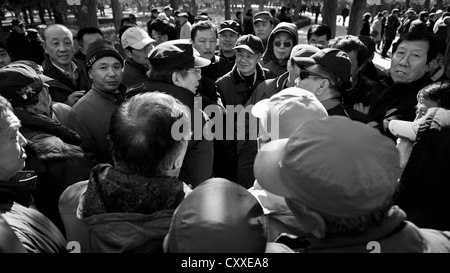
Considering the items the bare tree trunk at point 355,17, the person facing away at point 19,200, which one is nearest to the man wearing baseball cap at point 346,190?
the person facing away at point 19,200

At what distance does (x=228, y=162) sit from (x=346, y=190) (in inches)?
93.3

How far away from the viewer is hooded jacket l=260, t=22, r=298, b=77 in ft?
14.3

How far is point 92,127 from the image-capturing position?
2.54 meters

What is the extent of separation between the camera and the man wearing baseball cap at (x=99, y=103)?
99.8 inches

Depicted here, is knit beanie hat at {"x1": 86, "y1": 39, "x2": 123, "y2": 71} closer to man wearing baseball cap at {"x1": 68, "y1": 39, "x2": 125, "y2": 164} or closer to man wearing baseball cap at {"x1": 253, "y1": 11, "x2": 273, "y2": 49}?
man wearing baseball cap at {"x1": 68, "y1": 39, "x2": 125, "y2": 164}

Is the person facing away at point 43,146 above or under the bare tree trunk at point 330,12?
under

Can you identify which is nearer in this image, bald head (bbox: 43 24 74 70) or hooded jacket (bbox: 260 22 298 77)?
bald head (bbox: 43 24 74 70)

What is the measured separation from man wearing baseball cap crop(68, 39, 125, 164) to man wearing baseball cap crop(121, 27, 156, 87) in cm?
70

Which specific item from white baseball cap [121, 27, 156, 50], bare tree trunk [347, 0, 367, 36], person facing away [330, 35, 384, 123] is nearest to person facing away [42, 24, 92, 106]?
white baseball cap [121, 27, 156, 50]

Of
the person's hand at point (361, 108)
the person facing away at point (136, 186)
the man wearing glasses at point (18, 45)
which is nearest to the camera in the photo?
the person facing away at point (136, 186)

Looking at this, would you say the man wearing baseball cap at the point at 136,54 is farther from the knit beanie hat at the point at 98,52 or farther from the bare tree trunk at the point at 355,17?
the bare tree trunk at the point at 355,17

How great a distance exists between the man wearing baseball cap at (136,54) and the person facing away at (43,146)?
1.51 meters
